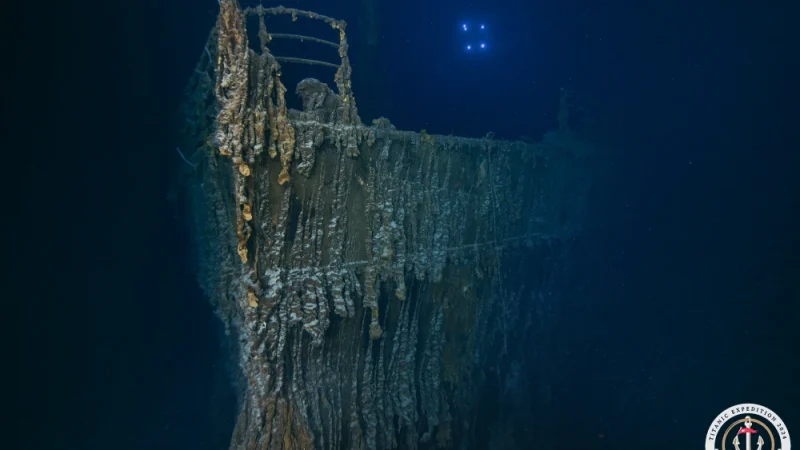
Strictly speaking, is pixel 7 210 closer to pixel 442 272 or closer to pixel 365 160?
pixel 365 160

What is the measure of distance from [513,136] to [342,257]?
15.3m

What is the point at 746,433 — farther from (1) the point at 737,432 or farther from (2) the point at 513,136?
(2) the point at 513,136

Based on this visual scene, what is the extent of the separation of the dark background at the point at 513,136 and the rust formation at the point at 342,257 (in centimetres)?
347

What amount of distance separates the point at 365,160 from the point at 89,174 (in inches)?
248

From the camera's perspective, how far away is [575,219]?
8.56m

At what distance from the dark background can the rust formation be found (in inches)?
137

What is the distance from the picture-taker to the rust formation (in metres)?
3.27

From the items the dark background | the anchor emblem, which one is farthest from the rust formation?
the anchor emblem

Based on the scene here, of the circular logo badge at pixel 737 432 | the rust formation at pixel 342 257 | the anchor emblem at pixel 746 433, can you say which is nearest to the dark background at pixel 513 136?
the circular logo badge at pixel 737 432

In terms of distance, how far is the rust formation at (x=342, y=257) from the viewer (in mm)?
3270

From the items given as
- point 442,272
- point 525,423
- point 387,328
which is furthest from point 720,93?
point 387,328

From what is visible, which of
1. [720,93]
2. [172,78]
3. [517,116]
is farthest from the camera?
[517,116]

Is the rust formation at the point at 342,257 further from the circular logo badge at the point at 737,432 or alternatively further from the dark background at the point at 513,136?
the dark background at the point at 513,136

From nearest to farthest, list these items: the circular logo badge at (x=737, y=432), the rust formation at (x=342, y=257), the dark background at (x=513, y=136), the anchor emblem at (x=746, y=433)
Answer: the rust formation at (x=342, y=257), the circular logo badge at (x=737, y=432), the anchor emblem at (x=746, y=433), the dark background at (x=513, y=136)
